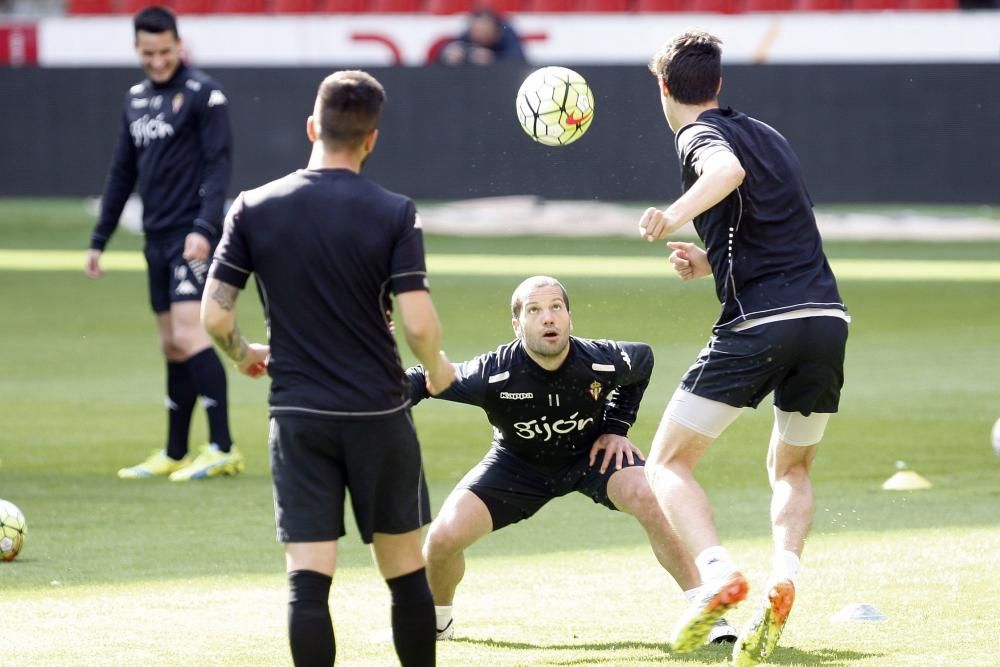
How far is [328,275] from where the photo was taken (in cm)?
427

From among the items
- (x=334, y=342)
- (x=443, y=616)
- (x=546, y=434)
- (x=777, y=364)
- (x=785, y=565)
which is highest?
(x=334, y=342)

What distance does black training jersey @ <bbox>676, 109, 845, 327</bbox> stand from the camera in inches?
203

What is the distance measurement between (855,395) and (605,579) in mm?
5302

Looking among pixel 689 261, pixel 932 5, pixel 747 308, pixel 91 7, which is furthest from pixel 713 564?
pixel 91 7

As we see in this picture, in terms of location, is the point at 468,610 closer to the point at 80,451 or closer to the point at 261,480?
the point at 261,480

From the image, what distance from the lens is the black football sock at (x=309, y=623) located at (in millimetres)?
4238

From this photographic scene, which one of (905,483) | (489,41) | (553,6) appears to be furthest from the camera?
(553,6)

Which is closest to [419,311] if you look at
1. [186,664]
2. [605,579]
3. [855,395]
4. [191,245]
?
[186,664]

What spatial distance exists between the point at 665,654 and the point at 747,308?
45.4 inches

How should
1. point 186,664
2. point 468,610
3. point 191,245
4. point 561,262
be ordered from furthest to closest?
point 561,262 → point 191,245 → point 468,610 → point 186,664

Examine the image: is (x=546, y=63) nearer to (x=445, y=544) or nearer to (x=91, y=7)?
(x=91, y=7)

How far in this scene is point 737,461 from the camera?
366 inches

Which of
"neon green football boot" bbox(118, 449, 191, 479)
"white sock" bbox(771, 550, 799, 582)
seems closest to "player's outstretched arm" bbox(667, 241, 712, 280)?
"white sock" bbox(771, 550, 799, 582)

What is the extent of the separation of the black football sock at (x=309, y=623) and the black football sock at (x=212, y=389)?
447 cm
